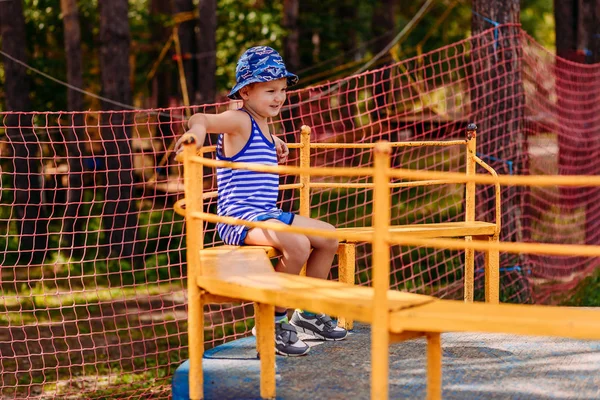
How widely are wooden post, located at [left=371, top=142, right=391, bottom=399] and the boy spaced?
4.17 feet

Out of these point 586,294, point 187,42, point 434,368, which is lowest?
point 586,294

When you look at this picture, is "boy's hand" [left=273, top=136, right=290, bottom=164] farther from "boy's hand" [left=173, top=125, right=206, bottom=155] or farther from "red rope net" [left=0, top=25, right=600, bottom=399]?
"red rope net" [left=0, top=25, right=600, bottom=399]

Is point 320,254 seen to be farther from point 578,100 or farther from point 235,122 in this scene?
point 578,100

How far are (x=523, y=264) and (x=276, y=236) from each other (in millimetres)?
4768

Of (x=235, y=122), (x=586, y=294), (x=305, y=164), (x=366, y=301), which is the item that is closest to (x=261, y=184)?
(x=235, y=122)

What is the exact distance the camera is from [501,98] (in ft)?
28.2

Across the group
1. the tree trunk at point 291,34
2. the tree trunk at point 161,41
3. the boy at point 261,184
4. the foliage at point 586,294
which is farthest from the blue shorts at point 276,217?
the tree trunk at point 161,41

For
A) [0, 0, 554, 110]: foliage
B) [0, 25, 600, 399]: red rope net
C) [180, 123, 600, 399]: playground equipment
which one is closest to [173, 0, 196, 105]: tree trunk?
[0, 0, 554, 110]: foliage

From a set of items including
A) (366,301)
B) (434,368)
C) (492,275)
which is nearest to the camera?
(366,301)

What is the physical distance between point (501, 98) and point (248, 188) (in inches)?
175

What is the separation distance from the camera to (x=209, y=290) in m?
4.02

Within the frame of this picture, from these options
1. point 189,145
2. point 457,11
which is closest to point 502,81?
point 189,145

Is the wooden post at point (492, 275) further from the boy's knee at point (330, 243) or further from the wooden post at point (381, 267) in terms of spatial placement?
the wooden post at point (381, 267)

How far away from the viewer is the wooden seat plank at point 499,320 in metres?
3.26
